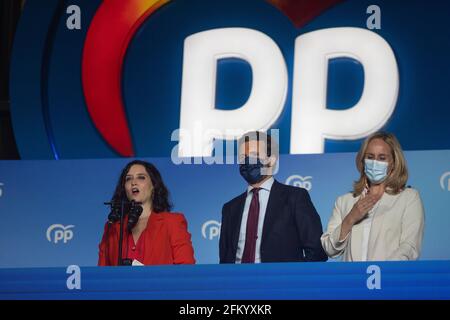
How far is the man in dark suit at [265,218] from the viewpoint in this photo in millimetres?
4766

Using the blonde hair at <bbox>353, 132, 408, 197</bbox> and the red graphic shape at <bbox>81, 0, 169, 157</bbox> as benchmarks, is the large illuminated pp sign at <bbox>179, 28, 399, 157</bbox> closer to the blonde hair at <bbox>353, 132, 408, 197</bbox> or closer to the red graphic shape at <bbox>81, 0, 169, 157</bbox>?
the blonde hair at <bbox>353, 132, 408, 197</bbox>

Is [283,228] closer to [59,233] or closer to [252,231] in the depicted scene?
[252,231]

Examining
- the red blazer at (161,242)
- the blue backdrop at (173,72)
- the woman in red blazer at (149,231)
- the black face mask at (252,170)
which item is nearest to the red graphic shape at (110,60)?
the blue backdrop at (173,72)

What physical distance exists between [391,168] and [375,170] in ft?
0.23

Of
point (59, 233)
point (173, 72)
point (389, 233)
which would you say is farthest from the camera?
point (173, 72)

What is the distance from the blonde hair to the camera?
4.75 meters

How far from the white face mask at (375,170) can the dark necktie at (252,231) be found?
49 cm

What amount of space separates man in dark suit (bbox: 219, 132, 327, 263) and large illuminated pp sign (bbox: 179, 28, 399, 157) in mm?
115

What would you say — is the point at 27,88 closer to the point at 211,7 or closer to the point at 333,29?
the point at 211,7

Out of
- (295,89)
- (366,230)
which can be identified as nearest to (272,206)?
(366,230)

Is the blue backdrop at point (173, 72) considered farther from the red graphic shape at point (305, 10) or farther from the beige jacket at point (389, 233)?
the beige jacket at point (389, 233)

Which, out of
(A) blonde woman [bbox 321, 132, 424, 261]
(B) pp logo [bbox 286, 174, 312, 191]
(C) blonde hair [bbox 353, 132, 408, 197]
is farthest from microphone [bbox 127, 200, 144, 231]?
(C) blonde hair [bbox 353, 132, 408, 197]

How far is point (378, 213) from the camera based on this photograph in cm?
474
